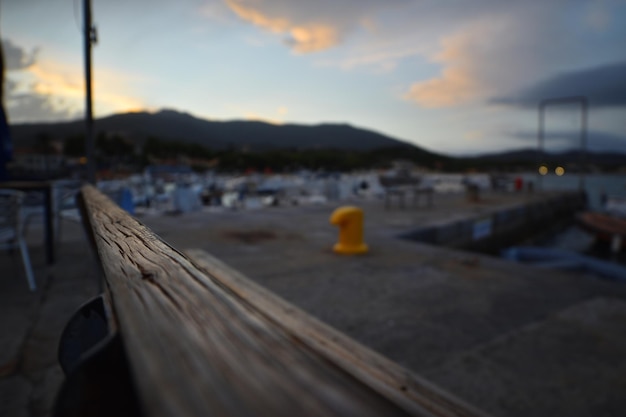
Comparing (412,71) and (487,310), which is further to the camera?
(412,71)

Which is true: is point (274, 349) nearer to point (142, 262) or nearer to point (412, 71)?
point (142, 262)

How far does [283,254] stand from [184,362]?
4533 millimetres

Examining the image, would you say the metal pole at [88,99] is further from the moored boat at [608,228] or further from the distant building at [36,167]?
the moored boat at [608,228]

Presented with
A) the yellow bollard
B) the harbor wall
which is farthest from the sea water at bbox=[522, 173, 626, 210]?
the yellow bollard

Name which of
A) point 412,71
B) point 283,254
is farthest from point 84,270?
point 412,71

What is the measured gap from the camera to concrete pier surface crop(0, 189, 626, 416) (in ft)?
6.18

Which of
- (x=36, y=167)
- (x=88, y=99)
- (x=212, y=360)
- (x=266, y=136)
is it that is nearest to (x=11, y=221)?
(x=88, y=99)

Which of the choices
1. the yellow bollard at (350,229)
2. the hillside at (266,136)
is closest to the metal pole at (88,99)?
the yellow bollard at (350,229)

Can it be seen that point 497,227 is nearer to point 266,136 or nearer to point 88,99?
point 88,99

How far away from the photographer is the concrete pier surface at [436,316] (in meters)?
1.88

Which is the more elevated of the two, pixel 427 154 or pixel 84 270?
pixel 427 154

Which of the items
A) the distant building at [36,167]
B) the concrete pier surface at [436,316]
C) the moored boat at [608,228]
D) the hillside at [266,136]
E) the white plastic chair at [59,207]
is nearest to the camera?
the concrete pier surface at [436,316]

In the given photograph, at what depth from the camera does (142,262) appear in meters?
0.58

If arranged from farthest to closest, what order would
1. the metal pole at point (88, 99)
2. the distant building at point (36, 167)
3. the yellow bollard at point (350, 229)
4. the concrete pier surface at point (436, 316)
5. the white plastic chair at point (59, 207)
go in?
the distant building at point (36, 167)
the yellow bollard at point (350, 229)
the white plastic chair at point (59, 207)
the metal pole at point (88, 99)
the concrete pier surface at point (436, 316)
